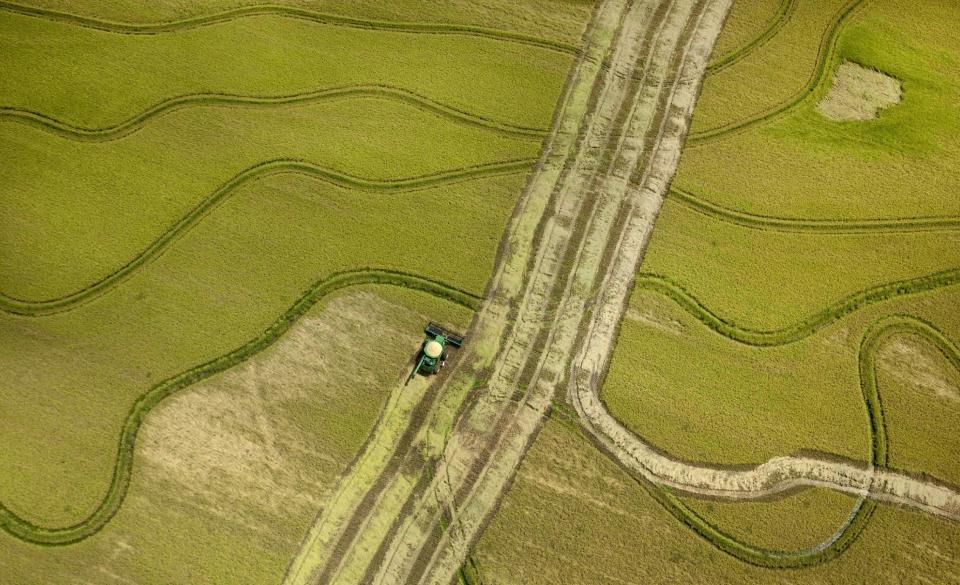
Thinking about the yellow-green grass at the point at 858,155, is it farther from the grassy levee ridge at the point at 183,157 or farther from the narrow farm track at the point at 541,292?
the grassy levee ridge at the point at 183,157

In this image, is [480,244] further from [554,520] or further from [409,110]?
[554,520]

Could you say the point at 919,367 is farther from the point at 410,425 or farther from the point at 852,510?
the point at 410,425

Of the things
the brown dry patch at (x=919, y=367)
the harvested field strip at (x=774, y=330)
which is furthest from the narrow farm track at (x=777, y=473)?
the brown dry patch at (x=919, y=367)

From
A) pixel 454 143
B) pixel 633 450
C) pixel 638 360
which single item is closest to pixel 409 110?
pixel 454 143

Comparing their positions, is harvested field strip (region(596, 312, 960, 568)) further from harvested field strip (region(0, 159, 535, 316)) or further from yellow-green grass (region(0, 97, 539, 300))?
yellow-green grass (region(0, 97, 539, 300))

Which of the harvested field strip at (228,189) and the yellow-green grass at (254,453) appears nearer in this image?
the yellow-green grass at (254,453)
